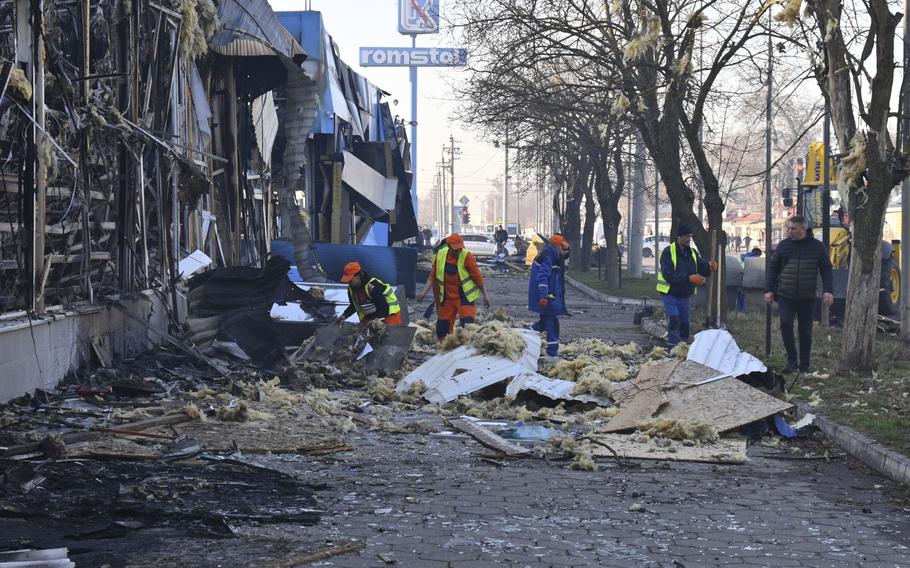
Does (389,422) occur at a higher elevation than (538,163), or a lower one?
lower

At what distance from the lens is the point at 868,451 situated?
8891 mm

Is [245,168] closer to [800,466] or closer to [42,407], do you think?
[42,407]

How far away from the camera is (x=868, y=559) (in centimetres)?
597

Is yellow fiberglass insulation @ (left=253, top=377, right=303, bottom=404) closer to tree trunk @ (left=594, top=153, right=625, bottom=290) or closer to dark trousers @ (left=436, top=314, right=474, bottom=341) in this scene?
dark trousers @ (left=436, top=314, right=474, bottom=341)

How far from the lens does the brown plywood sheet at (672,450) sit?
29.2 ft

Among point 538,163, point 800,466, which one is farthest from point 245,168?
point 538,163

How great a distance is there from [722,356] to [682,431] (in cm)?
307

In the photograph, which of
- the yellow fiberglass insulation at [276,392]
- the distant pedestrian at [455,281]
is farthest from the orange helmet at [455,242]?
the yellow fiberglass insulation at [276,392]

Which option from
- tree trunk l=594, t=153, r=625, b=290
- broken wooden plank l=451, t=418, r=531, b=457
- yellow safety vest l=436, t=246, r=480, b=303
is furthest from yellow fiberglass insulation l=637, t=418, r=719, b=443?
tree trunk l=594, t=153, r=625, b=290

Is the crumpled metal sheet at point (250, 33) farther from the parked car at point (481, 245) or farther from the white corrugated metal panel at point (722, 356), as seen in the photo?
the parked car at point (481, 245)

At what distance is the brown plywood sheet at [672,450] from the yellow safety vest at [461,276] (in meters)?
6.31

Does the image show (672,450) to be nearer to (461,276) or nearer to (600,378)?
(600,378)

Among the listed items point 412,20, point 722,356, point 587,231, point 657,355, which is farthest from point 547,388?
point 412,20

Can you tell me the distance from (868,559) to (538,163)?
38.8 m
